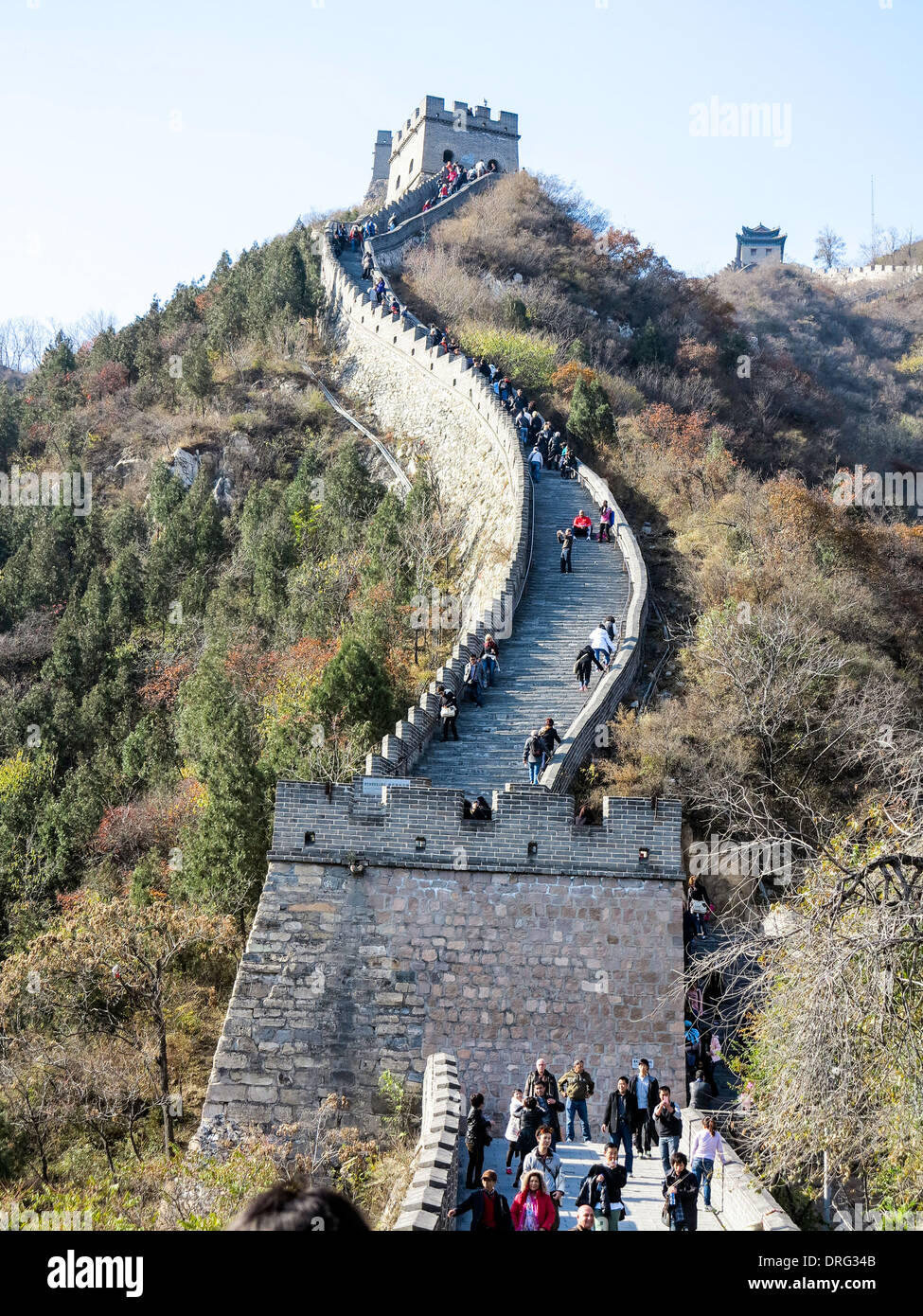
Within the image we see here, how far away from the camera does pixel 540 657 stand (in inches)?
869

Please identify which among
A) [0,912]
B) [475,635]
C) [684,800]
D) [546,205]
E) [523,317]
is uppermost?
[546,205]

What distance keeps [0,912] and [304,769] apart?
9.99m

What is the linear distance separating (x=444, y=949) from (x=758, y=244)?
299 feet

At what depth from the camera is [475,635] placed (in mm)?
21969

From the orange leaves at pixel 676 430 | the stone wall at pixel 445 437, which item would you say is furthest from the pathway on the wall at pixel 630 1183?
the orange leaves at pixel 676 430

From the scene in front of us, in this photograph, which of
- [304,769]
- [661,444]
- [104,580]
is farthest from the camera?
[104,580]

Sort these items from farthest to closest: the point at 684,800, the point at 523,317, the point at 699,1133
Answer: the point at 523,317 < the point at 684,800 < the point at 699,1133

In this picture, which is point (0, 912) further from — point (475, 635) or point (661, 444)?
point (661, 444)

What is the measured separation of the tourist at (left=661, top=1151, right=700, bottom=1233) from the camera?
30.7 ft

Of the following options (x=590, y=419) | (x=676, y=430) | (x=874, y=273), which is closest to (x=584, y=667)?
(x=590, y=419)

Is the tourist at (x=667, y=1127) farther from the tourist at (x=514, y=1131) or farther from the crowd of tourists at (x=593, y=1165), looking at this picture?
the tourist at (x=514, y=1131)

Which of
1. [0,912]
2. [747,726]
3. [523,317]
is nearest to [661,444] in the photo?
[523,317]

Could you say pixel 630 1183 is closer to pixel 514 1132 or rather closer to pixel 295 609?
pixel 514 1132
